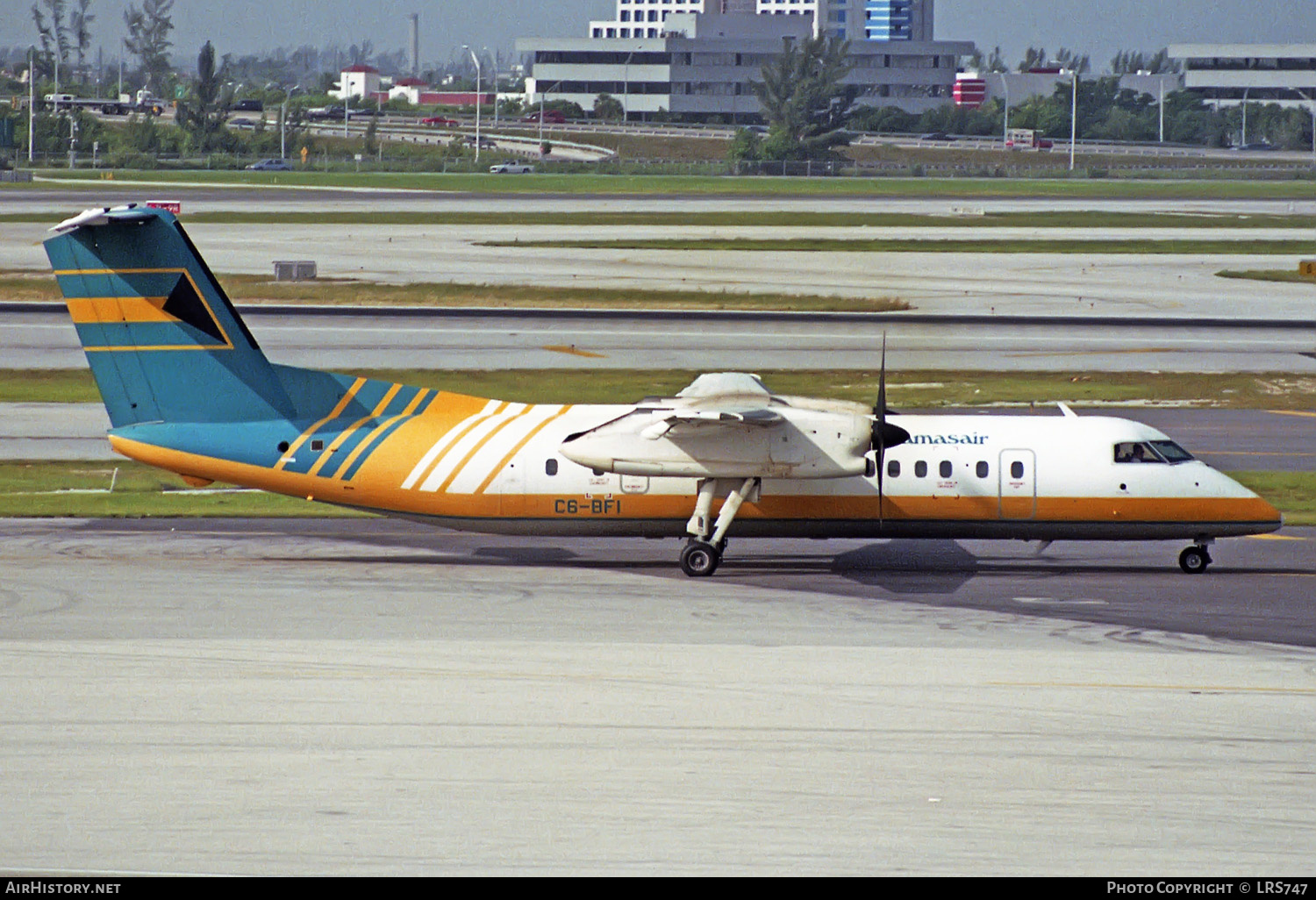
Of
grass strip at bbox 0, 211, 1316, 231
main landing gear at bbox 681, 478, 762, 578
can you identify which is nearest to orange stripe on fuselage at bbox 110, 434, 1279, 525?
main landing gear at bbox 681, 478, 762, 578

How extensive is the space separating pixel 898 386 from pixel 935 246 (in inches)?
1476

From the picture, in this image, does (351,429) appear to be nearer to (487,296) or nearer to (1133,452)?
(1133,452)

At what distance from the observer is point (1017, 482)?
24984mm

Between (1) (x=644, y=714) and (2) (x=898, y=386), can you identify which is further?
(2) (x=898, y=386)

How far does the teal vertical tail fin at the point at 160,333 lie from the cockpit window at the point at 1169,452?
592 inches

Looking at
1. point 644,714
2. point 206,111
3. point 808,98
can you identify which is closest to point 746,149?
point 808,98

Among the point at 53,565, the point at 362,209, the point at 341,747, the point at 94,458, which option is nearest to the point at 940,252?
the point at 362,209

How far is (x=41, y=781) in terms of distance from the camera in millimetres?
14742

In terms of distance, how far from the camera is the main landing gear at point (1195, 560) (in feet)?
82.9

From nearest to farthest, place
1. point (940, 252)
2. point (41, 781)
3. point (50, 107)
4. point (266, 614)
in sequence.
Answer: point (41, 781), point (266, 614), point (940, 252), point (50, 107)

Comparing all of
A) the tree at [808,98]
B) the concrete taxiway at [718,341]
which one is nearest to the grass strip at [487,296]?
the concrete taxiway at [718,341]

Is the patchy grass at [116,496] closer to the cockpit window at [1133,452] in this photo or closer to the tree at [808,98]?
the cockpit window at [1133,452]

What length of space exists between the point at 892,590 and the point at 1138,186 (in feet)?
373
